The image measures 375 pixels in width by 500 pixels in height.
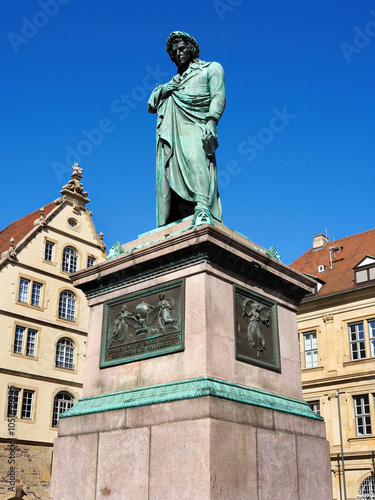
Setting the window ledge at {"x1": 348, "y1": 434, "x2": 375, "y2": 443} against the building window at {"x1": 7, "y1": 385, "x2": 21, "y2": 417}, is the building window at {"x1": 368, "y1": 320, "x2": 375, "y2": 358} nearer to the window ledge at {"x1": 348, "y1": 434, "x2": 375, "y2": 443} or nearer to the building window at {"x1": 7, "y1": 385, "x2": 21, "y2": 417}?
the window ledge at {"x1": 348, "y1": 434, "x2": 375, "y2": 443}

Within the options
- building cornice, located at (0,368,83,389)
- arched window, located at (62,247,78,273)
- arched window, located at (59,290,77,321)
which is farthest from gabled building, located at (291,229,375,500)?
arched window, located at (62,247,78,273)

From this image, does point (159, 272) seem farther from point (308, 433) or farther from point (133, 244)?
point (308, 433)

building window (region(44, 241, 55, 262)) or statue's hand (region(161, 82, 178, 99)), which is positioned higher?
building window (region(44, 241, 55, 262))

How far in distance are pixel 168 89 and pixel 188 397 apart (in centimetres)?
453

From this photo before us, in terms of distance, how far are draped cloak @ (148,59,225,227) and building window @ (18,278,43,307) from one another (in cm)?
2431

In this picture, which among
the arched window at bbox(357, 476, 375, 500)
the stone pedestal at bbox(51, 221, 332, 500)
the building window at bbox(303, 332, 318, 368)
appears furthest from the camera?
the building window at bbox(303, 332, 318, 368)

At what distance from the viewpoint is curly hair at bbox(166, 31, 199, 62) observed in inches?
348

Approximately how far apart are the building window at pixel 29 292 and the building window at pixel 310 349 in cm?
1477

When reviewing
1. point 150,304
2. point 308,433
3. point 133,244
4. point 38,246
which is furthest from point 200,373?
point 38,246

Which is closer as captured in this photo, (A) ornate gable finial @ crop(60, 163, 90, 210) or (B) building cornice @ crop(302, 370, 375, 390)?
(B) building cornice @ crop(302, 370, 375, 390)

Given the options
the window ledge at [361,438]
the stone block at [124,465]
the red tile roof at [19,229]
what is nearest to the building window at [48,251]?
the red tile roof at [19,229]

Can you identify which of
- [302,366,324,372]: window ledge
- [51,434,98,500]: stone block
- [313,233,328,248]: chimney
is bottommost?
[51,434,98,500]: stone block

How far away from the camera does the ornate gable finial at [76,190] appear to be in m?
36.2

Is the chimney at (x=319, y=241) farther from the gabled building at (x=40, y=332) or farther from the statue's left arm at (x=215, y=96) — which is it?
the statue's left arm at (x=215, y=96)
